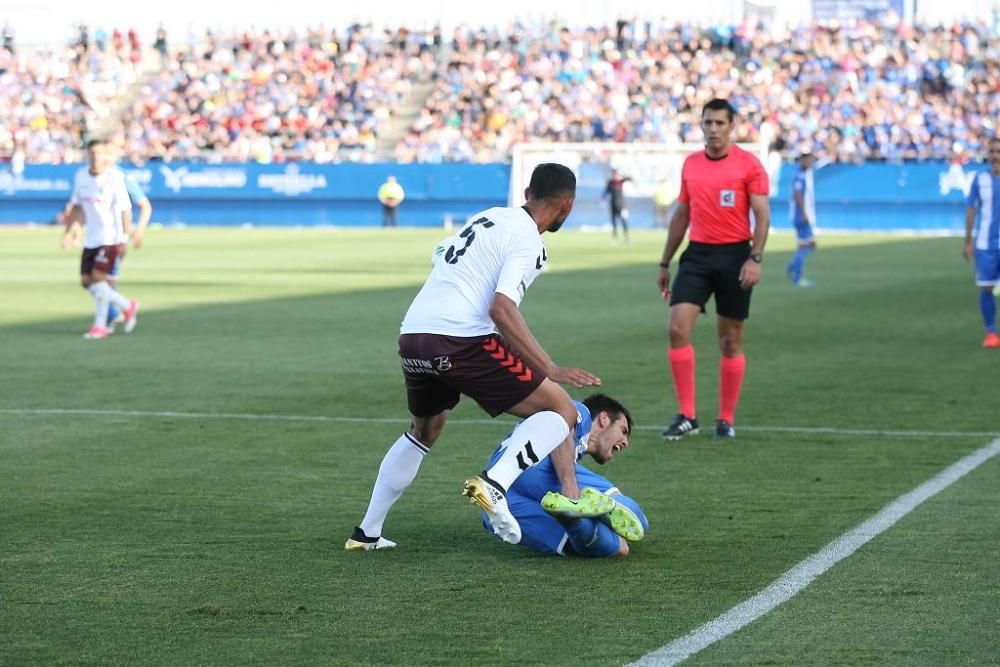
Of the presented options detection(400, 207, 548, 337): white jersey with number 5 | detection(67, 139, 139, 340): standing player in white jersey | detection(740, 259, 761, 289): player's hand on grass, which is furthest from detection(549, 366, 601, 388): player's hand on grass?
detection(67, 139, 139, 340): standing player in white jersey

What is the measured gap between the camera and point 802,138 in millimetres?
48031

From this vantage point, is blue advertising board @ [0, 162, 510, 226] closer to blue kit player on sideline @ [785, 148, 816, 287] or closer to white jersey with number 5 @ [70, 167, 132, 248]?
blue kit player on sideline @ [785, 148, 816, 287]

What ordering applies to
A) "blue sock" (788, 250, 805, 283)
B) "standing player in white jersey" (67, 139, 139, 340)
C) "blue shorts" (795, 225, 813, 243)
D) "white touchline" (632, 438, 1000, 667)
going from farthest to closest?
"blue shorts" (795, 225, 813, 243) < "blue sock" (788, 250, 805, 283) < "standing player in white jersey" (67, 139, 139, 340) < "white touchline" (632, 438, 1000, 667)

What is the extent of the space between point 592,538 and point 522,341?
2.92 ft

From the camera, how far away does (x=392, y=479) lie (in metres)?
7.22

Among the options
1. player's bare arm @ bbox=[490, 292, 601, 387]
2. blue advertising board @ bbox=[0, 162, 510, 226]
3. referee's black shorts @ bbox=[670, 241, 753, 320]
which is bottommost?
blue advertising board @ bbox=[0, 162, 510, 226]

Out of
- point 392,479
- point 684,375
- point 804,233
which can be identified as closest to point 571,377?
point 392,479

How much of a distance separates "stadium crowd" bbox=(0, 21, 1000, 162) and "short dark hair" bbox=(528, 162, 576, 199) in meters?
40.9

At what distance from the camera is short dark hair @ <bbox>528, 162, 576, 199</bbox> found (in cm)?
684

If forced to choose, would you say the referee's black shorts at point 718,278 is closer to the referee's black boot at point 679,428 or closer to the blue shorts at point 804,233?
the referee's black boot at point 679,428

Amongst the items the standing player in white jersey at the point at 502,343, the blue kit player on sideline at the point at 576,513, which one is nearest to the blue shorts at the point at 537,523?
the blue kit player on sideline at the point at 576,513

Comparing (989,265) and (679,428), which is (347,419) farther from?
(989,265)

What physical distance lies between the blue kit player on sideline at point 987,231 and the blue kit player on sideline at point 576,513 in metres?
10.1

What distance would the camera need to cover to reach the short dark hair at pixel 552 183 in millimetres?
6844
